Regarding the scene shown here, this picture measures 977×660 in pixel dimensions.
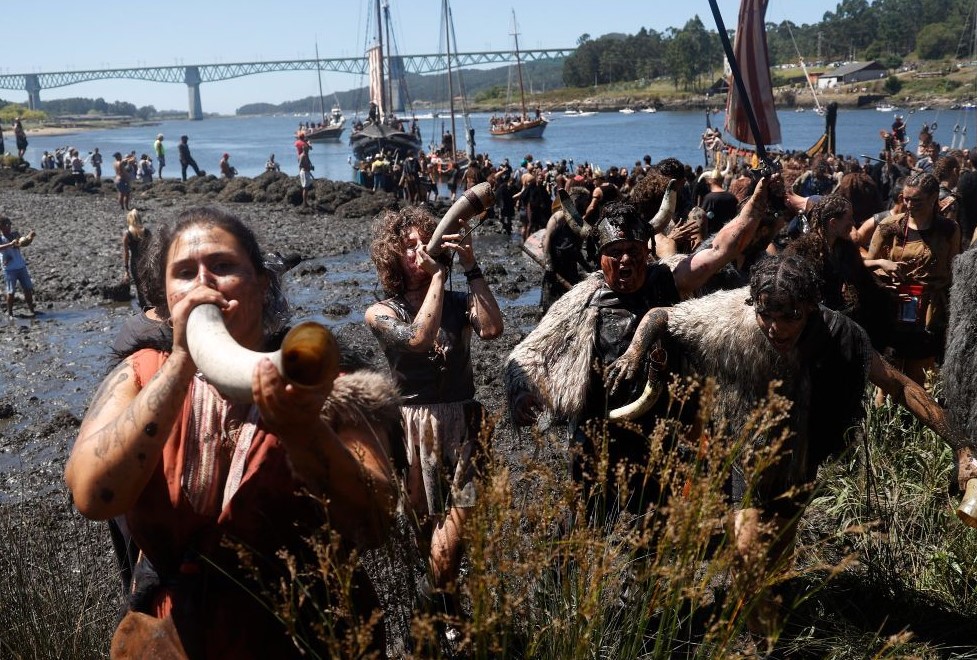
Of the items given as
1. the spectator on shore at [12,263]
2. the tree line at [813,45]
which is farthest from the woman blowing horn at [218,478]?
the tree line at [813,45]

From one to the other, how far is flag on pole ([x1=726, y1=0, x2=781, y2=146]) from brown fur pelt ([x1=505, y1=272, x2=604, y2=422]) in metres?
4.02

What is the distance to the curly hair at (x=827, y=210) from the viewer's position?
15.6 feet

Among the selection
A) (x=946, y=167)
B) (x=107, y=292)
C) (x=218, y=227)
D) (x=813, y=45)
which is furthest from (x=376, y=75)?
(x=813, y=45)

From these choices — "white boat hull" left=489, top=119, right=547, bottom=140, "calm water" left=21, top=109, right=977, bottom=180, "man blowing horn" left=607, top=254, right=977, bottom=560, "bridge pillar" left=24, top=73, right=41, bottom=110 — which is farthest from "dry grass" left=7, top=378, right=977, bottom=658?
"bridge pillar" left=24, top=73, right=41, bottom=110

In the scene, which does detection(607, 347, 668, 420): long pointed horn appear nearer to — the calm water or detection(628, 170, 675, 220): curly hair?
detection(628, 170, 675, 220): curly hair

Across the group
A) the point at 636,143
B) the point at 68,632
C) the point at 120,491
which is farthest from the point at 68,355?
the point at 636,143

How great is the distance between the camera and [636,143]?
63.3 m

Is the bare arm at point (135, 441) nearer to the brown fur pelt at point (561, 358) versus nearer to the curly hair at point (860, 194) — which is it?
the brown fur pelt at point (561, 358)

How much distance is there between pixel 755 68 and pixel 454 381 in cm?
450

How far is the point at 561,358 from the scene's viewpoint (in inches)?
137

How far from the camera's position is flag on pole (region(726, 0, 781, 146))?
6945 millimetres

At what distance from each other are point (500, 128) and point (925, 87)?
1804 inches

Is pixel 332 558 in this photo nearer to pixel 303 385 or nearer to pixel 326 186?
pixel 303 385

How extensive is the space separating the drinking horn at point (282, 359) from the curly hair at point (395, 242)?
82.7 inches
